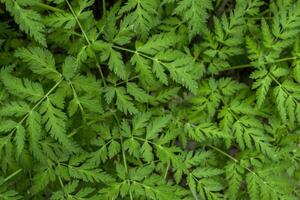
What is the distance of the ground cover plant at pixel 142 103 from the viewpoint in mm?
2561

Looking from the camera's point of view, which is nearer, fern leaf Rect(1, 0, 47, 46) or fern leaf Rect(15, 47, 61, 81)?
fern leaf Rect(1, 0, 47, 46)

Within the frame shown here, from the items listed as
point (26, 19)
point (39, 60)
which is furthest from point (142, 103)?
point (26, 19)

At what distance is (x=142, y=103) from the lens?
3002 mm

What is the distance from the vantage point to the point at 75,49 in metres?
2.74

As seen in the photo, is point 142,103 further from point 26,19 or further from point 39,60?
point 26,19

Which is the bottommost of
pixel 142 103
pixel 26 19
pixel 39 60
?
pixel 142 103

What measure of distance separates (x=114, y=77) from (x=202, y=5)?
75 centimetres

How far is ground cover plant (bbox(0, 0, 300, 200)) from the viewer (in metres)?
2.56

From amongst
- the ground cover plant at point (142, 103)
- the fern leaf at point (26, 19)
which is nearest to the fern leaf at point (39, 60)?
the ground cover plant at point (142, 103)

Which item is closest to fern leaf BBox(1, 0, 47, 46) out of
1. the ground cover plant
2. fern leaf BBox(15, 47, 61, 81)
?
the ground cover plant

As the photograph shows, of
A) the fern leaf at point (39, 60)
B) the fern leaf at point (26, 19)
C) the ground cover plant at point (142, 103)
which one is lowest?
the ground cover plant at point (142, 103)

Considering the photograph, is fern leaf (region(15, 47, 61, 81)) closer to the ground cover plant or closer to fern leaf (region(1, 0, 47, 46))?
the ground cover plant

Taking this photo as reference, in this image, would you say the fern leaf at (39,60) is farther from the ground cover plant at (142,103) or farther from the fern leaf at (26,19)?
the fern leaf at (26,19)

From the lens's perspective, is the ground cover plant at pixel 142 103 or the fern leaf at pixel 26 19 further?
the ground cover plant at pixel 142 103
